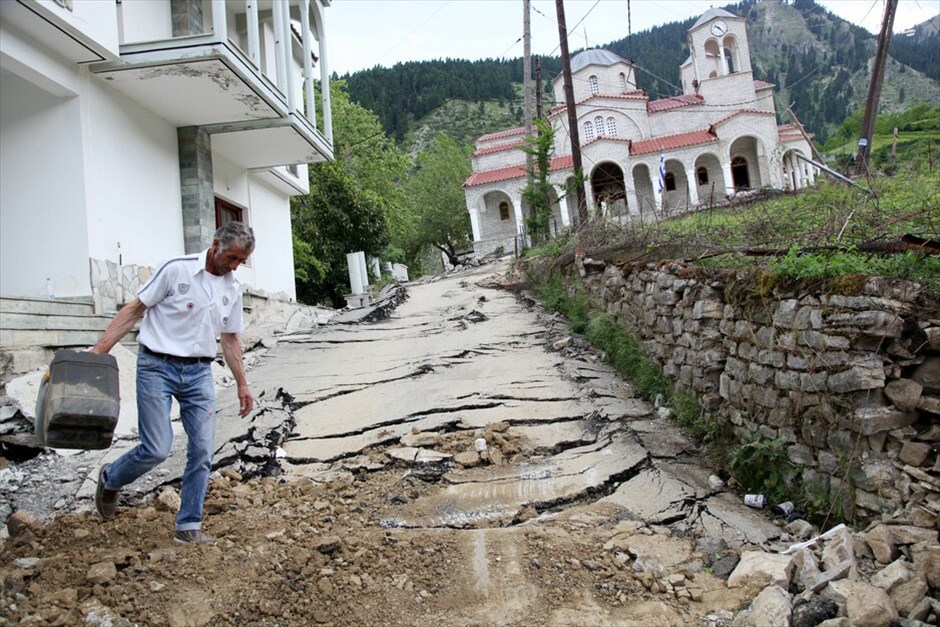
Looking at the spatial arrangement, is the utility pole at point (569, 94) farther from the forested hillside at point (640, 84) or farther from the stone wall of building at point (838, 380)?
the forested hillside at point (640, 84)

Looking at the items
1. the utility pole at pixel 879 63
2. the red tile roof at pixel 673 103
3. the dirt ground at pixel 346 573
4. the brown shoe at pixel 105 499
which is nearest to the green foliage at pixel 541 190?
the utility pole at pixel 879 63

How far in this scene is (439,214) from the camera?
1662 inches

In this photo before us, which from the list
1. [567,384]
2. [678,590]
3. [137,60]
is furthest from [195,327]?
[137,60]

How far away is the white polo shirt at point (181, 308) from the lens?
3.38 meters

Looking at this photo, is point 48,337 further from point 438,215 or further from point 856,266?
point 438,215

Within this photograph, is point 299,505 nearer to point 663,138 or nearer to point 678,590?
→ point 678,590

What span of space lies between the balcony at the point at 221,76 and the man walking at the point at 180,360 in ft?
19.5

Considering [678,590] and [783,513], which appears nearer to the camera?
[678,590]

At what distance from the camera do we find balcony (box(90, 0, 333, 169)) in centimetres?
834

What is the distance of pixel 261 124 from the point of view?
10750 millimetres

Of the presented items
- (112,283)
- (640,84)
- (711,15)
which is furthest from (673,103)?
(112,283)

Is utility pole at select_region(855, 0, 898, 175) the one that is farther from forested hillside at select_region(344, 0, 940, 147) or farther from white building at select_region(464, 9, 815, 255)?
forested hillside at select_region(344, 0, 940, 147)

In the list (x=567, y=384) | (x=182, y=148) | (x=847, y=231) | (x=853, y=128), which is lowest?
(x=567, y=384)

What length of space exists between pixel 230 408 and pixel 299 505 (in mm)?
2608
